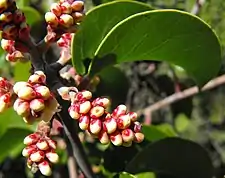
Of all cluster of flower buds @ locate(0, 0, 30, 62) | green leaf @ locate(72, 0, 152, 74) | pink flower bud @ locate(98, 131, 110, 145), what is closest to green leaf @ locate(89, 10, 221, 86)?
green leaf @ locate(72, 0, 152, 74)

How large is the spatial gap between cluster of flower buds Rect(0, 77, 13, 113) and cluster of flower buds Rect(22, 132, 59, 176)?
84 mm

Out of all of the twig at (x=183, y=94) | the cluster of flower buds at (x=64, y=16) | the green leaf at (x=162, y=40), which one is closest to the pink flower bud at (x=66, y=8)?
the cluster of flower buds at (x=64, y=16)

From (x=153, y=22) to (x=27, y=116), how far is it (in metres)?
0.35

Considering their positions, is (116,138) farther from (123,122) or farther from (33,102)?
(33,102)

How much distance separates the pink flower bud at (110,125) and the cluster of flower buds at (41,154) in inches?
5.0

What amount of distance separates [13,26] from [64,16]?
0.10 meters

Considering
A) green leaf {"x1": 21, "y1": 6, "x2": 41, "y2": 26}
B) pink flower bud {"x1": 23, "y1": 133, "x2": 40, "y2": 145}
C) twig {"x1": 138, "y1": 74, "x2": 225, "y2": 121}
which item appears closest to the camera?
pink flower bud {"x1": 23, "y1": 133, "x2": 40, "y2": 145}

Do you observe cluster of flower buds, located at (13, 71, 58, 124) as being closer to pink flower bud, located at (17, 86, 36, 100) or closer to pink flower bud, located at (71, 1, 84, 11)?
pink flower bud, located at (17, 86, 36, 100)

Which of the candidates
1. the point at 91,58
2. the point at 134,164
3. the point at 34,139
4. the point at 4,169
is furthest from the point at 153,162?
the point at 4,169

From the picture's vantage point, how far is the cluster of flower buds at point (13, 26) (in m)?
1.12

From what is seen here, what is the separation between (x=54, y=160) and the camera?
1.11m

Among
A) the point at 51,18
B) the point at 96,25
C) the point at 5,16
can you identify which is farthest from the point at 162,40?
the point at 5,16

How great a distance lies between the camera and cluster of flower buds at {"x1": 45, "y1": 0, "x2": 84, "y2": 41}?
1.19 m

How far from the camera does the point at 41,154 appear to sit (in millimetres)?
1109
